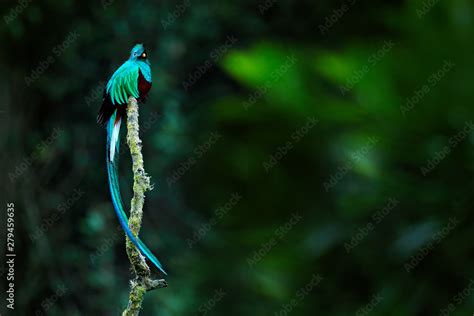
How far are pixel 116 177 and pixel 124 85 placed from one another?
0.51 feet

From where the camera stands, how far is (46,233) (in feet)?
10.4

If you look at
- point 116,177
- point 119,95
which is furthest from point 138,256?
point 119,95

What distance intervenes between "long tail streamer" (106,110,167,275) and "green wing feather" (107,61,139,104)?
0.03 metres

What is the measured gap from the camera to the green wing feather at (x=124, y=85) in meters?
1.07

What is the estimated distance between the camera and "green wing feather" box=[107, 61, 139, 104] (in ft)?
3.50

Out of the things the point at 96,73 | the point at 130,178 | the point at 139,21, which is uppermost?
the point at 139,21

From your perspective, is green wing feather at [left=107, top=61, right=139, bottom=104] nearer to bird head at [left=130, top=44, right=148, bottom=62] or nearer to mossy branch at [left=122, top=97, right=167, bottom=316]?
bird head at [left=130, top=44, right=148, bottom=62]

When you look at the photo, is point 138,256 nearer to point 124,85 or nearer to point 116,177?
point 116,177

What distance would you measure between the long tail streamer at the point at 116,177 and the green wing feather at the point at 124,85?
0.11 ft

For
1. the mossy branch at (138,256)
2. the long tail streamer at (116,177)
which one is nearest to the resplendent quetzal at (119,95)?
the long tail streamer at (116,177)

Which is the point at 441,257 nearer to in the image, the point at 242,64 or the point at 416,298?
the point at 416,298

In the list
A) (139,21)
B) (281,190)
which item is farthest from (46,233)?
(281,190)

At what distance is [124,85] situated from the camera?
107 centimetres

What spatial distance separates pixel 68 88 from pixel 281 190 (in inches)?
110
